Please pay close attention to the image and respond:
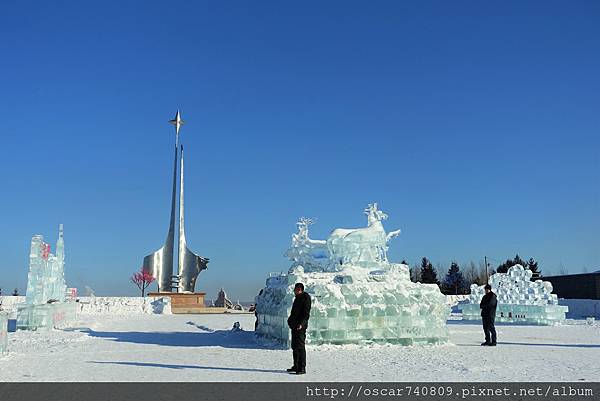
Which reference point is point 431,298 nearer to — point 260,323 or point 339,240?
point 339,240

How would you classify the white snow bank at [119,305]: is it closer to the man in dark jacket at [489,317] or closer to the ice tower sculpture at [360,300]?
the ice tower sculpture at [360,300]

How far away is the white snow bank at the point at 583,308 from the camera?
89.5 ft

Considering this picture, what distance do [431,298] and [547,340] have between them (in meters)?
3.77

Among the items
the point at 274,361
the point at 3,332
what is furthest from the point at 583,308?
the point at 3,332

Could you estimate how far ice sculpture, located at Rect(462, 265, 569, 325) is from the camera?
2086cm

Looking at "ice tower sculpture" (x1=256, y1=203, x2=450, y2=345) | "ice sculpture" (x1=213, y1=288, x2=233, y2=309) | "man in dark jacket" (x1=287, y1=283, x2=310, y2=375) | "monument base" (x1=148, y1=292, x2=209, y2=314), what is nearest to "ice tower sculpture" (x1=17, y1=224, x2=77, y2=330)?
"ice tower sculpture" (x1=256, y1=203, x2=450, y2=345)

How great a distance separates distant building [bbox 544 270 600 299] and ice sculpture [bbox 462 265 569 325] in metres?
11.0

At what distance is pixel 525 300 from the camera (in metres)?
21.9

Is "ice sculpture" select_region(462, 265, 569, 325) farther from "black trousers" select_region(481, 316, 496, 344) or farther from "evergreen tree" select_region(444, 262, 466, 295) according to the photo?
"evergreen tree" select_region(444, 262, 466, 295)

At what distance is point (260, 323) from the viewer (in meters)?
13.0

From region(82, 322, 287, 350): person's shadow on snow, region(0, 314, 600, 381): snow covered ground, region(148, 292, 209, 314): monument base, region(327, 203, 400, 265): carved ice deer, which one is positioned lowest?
region(0, 314, 600, 381): snow covered ground

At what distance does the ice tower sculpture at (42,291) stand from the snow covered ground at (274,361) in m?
3.68

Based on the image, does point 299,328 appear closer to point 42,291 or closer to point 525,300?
point 42,291
